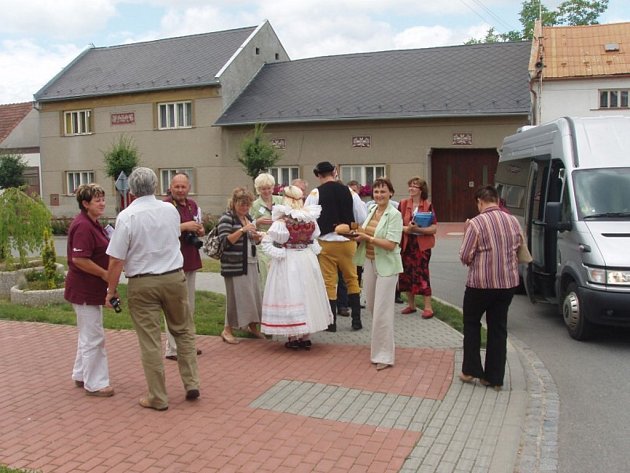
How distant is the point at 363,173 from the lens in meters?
28.3

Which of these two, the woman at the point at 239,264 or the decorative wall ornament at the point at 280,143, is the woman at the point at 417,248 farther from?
the decorative wall ornament at the point at 280,143

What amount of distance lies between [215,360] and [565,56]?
997 inches

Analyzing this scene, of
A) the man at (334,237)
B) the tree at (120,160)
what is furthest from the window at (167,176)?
the man at (334,237)

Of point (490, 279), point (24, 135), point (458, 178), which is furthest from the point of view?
point (24, 135)

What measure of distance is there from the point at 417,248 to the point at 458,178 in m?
18.9

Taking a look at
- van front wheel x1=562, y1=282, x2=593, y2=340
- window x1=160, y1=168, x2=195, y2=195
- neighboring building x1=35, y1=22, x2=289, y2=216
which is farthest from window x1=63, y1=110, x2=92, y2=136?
van front wheel x1=562, y1=282, x2=593, y2=340

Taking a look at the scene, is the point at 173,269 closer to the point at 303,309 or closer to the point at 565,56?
the point at 303,309

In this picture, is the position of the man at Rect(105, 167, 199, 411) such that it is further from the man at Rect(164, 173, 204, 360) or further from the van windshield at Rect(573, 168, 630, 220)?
the van windshield at Rect(573, 168, 630, 220)

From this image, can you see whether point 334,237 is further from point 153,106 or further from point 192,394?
point 153,106

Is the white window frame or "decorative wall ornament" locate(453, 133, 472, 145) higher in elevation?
the white window frame

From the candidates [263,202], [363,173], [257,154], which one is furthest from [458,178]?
[263,202]

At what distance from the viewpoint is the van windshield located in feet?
27.9

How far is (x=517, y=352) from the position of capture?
25.7ft

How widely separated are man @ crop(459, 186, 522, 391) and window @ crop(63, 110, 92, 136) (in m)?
30.9
